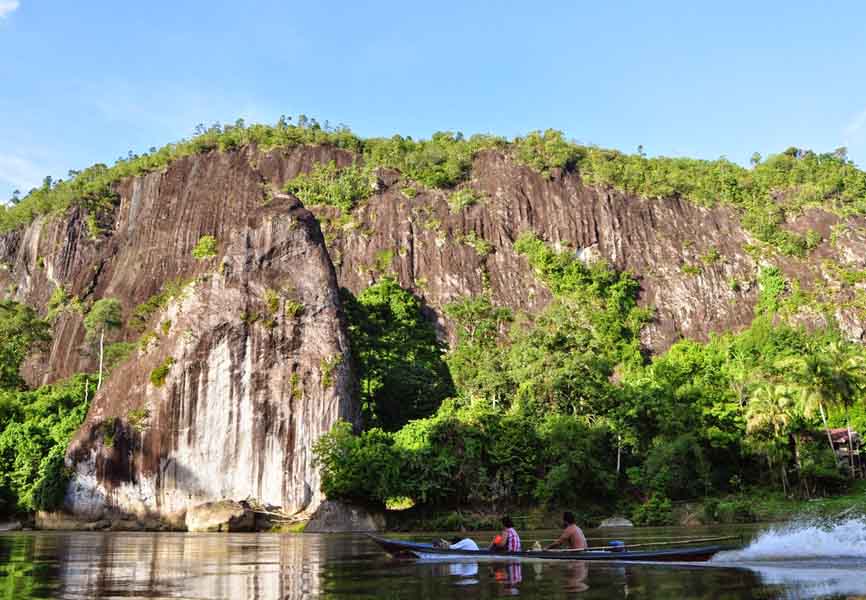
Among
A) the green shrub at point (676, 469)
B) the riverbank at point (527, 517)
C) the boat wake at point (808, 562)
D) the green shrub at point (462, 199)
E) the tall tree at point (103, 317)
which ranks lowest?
the riverbank at point (527, 517)

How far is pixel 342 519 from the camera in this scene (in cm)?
4494

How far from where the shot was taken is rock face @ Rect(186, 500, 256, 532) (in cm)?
4572

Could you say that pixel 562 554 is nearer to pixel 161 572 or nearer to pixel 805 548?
pixel 805 548

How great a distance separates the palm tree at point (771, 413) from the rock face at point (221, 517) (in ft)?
112

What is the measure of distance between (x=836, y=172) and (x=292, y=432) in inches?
3226

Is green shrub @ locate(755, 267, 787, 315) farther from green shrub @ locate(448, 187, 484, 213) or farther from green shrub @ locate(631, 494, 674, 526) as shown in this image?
green shrub @ locate(631, 494, 674, 526)

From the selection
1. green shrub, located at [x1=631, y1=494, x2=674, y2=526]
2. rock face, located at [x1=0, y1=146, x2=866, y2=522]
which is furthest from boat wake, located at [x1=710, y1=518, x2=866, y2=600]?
rock face, located at [x1=0, y1=146, x2=866, y2=522]

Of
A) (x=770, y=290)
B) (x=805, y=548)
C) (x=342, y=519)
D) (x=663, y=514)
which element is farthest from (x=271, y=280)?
(x=770, y=290)

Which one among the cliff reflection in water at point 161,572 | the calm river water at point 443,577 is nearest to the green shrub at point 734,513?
the calm river water at point 443,577

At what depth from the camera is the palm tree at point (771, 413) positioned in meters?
53.9

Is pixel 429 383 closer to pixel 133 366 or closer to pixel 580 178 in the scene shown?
pixel 133 366

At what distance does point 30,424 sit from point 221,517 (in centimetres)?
1663

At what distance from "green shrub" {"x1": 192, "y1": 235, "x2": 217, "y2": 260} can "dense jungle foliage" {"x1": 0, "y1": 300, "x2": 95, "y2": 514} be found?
19.6 m

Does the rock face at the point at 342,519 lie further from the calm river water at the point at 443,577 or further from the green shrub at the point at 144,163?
the green shrub at the point at 144,163
